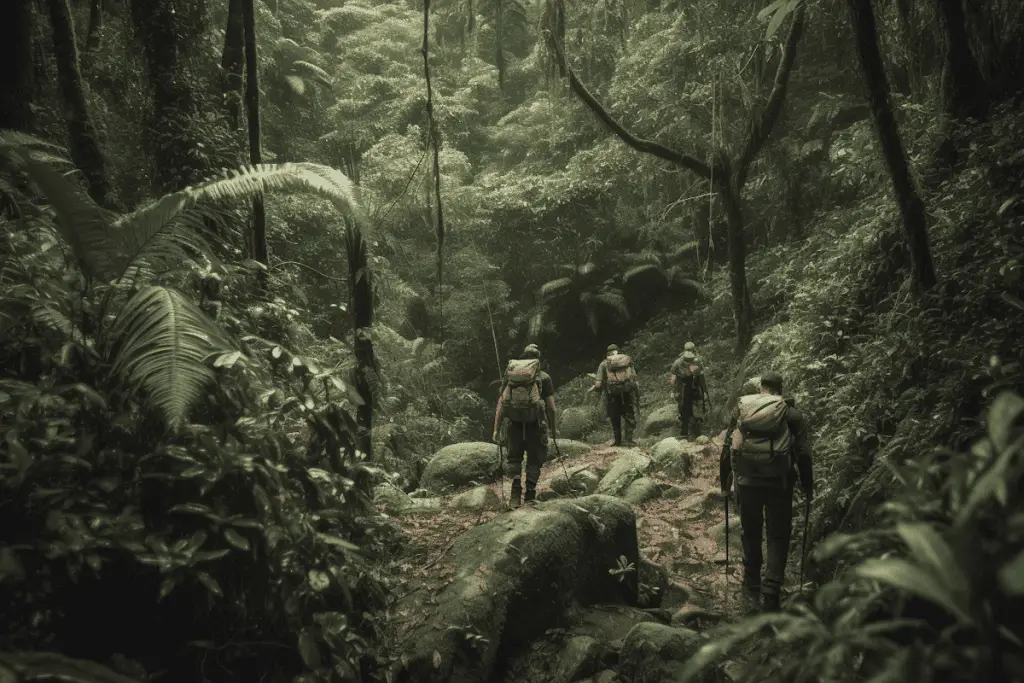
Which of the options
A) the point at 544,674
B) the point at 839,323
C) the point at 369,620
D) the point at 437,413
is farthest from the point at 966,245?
the point at 437,413

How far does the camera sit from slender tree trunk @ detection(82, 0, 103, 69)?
839cm

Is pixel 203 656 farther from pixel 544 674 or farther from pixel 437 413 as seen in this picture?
pixel 437 413

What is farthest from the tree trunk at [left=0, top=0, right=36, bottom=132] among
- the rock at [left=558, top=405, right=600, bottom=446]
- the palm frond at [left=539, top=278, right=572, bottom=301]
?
the palm frond at [left=539, top=278, right=572, bottom=301]

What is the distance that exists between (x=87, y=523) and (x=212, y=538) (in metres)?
0.46

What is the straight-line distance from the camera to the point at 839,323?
23.5 feet

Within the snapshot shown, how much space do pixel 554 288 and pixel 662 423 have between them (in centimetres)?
704

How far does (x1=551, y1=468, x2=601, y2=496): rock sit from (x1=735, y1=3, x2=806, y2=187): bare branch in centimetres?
587

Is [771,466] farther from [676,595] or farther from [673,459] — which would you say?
[673,459]

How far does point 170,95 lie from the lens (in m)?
6.25

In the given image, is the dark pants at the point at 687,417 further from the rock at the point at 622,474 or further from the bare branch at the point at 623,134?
the bare branch at the point at 623,134

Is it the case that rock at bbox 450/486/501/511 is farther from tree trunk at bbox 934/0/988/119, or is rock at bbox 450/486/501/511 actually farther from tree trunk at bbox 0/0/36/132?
tree trunk at bbox 934/0/988/119

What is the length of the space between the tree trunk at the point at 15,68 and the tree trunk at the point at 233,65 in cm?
174

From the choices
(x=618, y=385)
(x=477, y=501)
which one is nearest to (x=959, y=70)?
(x=618, y=385)

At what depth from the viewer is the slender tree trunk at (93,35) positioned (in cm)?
839
